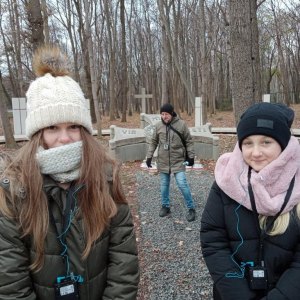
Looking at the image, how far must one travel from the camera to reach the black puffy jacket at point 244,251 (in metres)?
1.58

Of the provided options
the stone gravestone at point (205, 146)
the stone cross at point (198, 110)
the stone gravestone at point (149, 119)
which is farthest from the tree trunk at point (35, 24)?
the stone cross at point (198, 110)

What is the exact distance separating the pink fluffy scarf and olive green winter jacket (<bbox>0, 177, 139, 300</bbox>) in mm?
647

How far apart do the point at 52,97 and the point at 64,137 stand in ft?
0.76

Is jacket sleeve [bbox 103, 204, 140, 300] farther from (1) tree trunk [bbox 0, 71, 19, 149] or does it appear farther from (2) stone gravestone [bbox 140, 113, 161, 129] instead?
(1) tree trunk [bbox 0, 71, 19, 149]

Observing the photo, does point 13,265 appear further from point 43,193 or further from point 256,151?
point 256,151

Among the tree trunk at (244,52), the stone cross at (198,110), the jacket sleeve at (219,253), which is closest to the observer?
the jacket sleeve at (219,253)

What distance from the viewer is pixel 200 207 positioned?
5.18 metres

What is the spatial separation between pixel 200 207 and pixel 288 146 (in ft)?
11.9

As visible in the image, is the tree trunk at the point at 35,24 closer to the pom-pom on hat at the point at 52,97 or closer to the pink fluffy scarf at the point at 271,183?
the pom-pom on hat at the point at 52,97

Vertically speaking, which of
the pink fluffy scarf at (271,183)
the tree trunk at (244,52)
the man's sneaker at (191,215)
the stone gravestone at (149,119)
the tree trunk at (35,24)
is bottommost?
the man's sneaker at (191,215)

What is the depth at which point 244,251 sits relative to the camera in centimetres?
166

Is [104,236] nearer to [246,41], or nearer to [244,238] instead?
[244,238]

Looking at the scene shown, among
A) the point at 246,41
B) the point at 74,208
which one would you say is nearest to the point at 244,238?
the point at 74,208

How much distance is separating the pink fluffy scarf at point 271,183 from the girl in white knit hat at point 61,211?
2.10 ft
